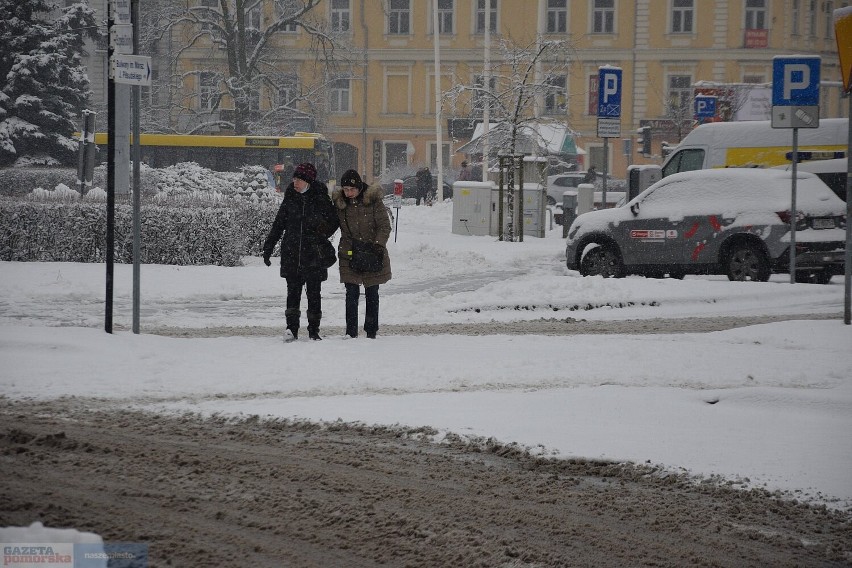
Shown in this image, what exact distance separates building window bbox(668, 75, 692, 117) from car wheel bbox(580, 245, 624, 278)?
46556mm

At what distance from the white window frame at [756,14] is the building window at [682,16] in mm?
2856

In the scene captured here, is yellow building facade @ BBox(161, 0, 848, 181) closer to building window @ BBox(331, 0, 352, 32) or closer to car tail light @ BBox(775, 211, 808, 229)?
building window @ BBox(331, 0, 352, 32)

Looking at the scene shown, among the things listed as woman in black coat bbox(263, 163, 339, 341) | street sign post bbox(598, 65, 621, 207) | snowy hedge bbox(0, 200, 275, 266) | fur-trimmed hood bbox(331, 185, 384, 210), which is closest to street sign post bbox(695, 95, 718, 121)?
street sign post bbox(598, 65, 621, 207)

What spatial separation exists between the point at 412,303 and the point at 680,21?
53.6 meters

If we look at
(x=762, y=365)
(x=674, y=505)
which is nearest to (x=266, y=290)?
(x=762, y=365)

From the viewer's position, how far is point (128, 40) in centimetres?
1041

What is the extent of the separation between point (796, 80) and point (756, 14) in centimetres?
5164

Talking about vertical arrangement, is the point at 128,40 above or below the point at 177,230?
above

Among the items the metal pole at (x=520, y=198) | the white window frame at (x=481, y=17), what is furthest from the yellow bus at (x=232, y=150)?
the white window frame at (x=481, y=17)

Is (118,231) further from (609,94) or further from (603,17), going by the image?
(603,17)

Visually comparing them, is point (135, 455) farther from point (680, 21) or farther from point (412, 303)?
point (680, 21)

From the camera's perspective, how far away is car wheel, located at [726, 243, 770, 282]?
17984 mm

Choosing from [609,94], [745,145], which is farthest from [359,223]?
[745,145]

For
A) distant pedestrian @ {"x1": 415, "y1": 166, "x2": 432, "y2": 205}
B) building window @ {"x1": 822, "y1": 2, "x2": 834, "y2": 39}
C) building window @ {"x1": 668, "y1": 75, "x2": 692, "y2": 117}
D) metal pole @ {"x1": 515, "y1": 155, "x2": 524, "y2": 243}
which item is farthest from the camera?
building window @ {"x1": 668, "y1": 75, "x2": 692, "y2": 117}
